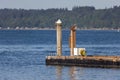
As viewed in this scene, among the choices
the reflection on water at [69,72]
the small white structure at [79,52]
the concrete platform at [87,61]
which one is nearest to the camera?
the reflection on water at [69,72]

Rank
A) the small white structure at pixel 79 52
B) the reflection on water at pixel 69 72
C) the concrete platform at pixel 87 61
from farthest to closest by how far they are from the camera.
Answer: the small white structure at pixel 79 52, the concrete platform at pixel 87 61, the reflection on water at pixel 69 72

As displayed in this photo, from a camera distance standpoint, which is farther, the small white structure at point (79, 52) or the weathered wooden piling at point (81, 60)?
the small white structure at point (79, 52)

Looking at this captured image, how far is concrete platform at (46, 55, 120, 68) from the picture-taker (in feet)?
212

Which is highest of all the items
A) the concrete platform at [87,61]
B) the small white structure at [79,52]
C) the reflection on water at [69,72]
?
the small white structure at [79,52]

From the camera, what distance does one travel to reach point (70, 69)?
6575 cm

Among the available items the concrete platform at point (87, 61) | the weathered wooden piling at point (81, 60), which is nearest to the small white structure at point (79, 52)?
the weathered wooden piling at point (81, 60)

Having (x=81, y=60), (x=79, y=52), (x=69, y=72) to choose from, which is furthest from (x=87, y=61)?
(x=69, y=72)

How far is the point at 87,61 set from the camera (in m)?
66.2

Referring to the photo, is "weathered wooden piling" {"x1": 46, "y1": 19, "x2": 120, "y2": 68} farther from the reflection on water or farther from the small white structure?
the reflection on water

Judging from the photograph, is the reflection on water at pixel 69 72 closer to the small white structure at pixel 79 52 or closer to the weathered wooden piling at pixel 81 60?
the weathered wooden piling at pixel 81 60

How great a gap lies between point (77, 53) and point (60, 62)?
1.89 m

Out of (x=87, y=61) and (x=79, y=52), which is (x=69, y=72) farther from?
(x=79, y=52)

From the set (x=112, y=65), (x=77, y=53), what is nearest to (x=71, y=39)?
(x=77, y=53)

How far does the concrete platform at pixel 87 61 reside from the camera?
64500 mm
